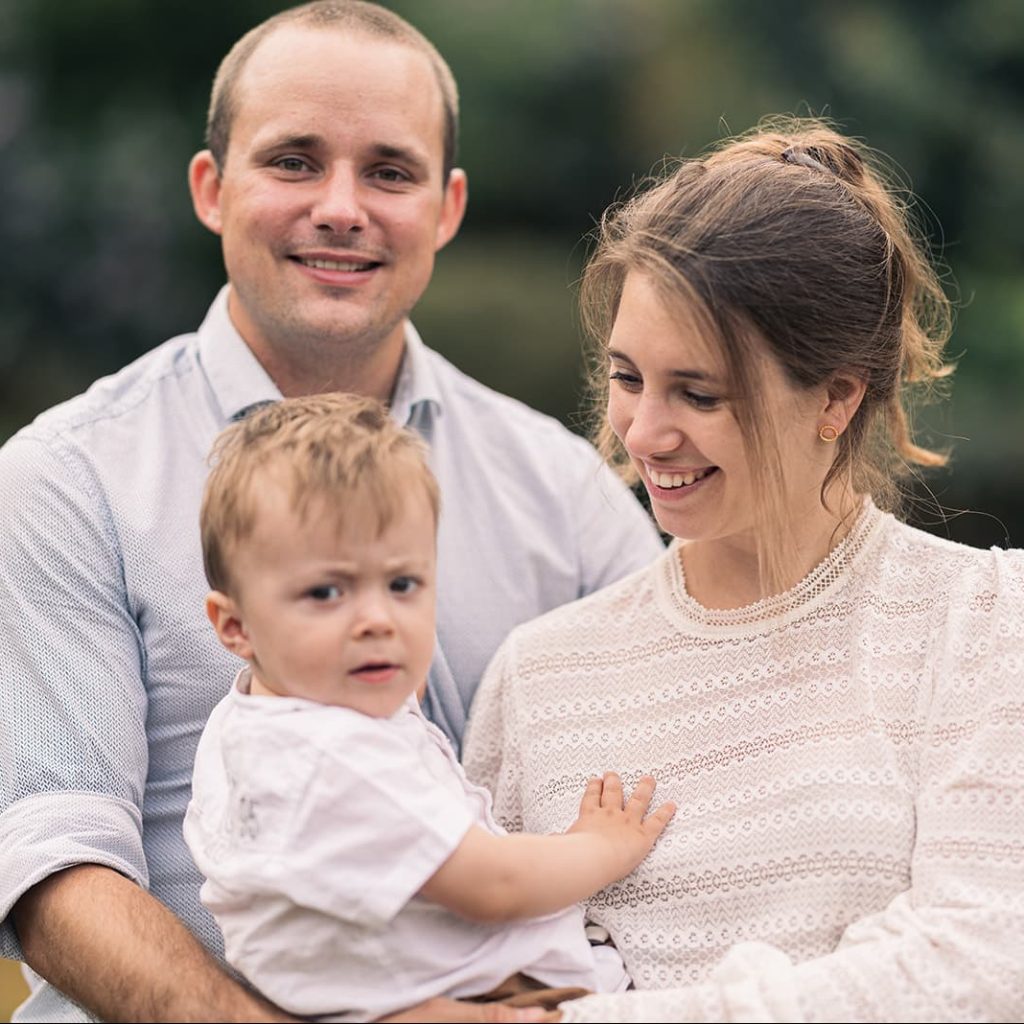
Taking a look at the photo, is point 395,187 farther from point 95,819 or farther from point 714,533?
point 95,819

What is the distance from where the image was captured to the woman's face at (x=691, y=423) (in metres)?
2.31

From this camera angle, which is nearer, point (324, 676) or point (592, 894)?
point (324, 676)

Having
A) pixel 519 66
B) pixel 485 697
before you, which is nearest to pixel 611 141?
pixel 519 66

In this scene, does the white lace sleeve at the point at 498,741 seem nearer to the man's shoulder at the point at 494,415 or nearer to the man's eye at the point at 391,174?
the man's shoulder at the point at 494,415

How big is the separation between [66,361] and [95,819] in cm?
486

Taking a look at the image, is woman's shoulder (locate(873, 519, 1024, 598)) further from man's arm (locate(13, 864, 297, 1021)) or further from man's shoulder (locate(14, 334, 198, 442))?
man's shoulder (locate(14, 334, 198, 442))

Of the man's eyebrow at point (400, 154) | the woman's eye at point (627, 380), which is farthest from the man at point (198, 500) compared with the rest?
the woman's eye at point (627, 380)

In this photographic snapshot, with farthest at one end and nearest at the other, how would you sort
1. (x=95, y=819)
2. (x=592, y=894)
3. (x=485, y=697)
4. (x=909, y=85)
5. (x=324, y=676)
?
1. (x=909, y=85)
2. (x=485, y=697)
3. (x=95, y=819)
4. (x=592, y=894)
5. (x=324, y=676)

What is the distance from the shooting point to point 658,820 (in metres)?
2.36

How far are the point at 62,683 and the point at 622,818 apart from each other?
0.96 metres

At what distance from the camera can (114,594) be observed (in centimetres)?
274

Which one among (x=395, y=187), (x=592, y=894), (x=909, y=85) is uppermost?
(x=909, y=85)

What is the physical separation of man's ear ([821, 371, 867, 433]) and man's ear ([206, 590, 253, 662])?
934 millimetres

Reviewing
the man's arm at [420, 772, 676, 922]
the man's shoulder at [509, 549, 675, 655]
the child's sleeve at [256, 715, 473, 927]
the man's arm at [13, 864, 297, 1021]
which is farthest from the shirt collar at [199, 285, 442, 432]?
the child's sleeve at [256, 715, 473, 927]
